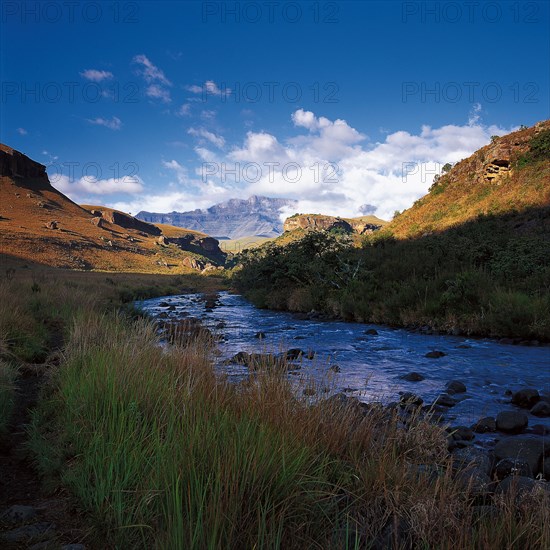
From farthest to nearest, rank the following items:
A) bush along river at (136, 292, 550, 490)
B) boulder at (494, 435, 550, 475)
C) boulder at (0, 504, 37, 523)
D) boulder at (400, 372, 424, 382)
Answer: boulder at (400, 372, 424, 382) < bush along river at (136, 292, 550, 490) < boulder at (494, 435, 550, 475) < boulder at (0, 504, 37, 523)

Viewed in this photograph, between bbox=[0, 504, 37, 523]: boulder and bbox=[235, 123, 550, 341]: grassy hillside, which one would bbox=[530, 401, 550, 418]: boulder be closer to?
bbox=[235, 123, 550, 341]: grassy hillside

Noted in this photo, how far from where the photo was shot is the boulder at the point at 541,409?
638 cm

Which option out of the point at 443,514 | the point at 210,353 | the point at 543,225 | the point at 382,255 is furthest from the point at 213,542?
the point at 543,225

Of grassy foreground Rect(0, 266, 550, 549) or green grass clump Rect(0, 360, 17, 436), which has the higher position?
grassy foreground Rect(0, 266, 550, 549)

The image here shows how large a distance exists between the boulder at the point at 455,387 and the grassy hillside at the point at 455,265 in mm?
5949

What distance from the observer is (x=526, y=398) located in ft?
22.7

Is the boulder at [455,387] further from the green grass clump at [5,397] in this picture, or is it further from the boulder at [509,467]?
the green grass clump at [5,397]

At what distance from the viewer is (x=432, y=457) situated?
12.1ft

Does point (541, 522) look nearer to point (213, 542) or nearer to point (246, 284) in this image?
point (213, 542)

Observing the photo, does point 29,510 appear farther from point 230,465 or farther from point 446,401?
point 446,401

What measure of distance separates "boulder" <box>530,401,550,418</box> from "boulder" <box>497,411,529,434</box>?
0.89 meters

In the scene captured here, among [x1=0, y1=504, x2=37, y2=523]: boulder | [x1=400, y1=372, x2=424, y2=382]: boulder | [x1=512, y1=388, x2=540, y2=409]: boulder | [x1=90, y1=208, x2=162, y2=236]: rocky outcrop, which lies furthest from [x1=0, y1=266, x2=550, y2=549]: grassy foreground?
[x1=90, y1=208, x2=162, y2=236]: rocky outcrop

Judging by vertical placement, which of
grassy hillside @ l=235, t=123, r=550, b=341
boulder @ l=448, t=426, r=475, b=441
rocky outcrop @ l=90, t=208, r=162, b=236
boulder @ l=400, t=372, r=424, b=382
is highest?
rocky outcrop @ l=90, t=208, r=162, b=236

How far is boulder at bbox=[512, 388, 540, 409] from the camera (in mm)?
6884
